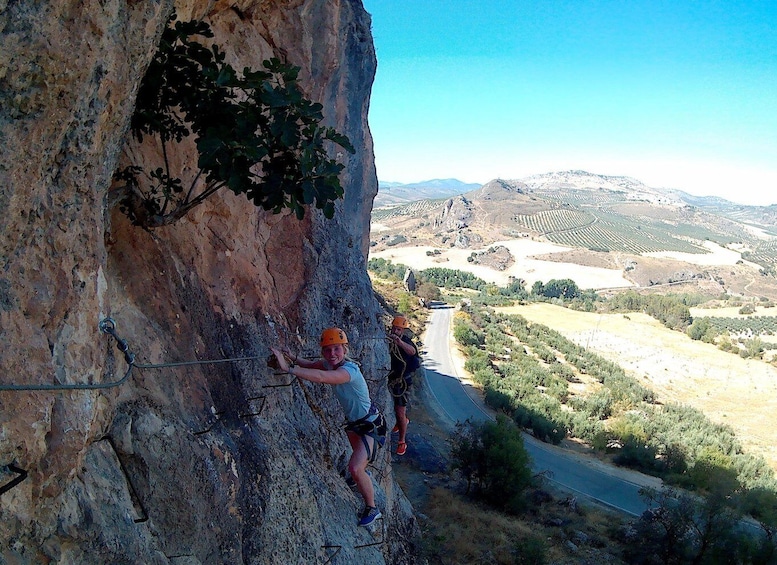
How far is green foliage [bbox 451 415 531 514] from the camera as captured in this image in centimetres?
1689

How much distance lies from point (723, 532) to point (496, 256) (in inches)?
3880

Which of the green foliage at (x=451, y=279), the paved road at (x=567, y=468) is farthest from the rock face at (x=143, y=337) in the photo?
the green foliage at (x=451, y=279)

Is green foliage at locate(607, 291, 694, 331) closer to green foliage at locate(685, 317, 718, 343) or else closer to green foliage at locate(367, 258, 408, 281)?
green foliage at locate(685, 317, 718, 343)

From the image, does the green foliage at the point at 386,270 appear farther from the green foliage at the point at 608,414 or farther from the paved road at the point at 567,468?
the paved road at the point at 567,468

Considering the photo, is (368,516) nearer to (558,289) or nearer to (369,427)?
(369,427)

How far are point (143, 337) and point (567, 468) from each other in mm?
21922

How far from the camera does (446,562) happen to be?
11.7 meters

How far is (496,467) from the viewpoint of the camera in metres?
16.9

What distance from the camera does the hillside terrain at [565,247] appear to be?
103 m

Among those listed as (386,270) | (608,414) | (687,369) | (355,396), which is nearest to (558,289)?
(386,270)

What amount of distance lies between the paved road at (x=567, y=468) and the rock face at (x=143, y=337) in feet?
47.0

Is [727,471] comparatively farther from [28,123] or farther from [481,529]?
[28,123]

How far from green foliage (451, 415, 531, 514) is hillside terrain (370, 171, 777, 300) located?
7761 cm

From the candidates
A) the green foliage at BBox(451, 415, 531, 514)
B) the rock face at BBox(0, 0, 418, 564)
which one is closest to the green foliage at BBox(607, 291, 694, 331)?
the green foliage at BBox(451, 415, 531, 514)
